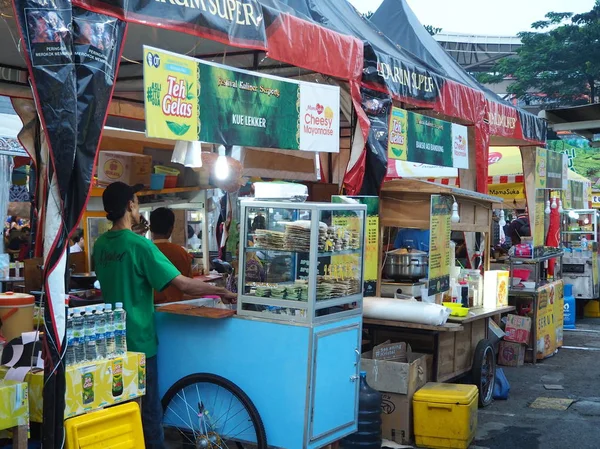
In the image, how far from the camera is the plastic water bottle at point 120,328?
4.57 metres

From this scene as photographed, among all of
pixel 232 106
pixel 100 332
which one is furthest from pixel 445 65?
pixel 100 332

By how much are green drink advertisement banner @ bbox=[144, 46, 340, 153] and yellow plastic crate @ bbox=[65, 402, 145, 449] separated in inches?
64.9

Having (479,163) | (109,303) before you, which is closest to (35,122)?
(109,303)

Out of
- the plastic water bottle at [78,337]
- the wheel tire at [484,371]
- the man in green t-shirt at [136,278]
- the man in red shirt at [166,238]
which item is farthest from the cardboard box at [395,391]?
the plastic water bottle at [78,337]

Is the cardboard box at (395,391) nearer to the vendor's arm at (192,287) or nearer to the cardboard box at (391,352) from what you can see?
the cardboard box at (391,352)

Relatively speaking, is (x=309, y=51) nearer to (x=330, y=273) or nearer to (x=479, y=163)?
(x=330, y=273)

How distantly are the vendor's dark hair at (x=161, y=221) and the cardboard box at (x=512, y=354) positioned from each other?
5.60 metres

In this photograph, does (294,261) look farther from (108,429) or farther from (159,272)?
(108,429)

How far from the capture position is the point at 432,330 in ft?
23.4

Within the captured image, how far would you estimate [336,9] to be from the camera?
7.71 meters

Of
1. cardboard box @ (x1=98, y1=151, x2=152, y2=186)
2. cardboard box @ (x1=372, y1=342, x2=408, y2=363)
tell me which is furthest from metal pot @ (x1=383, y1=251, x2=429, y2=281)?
cardboard box @ (x1=98, y1=151, x2=152, y2=186)

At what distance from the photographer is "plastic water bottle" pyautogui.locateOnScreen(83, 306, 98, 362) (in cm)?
438

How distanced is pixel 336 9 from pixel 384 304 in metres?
2.94

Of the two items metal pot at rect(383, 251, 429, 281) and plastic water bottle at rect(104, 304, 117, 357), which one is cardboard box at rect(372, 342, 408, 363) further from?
plastic water bottle at rect(104, 304, 117, 357)
